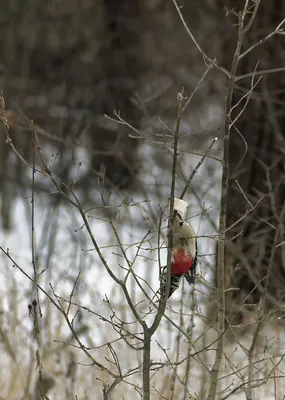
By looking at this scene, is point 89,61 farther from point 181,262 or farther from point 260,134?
point 181,262

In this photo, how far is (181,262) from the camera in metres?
2.14

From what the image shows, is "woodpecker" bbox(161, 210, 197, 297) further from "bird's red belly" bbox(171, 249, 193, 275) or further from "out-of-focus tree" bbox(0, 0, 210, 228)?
"out-of-focus tree" bbox(0, 0, 210, 228)

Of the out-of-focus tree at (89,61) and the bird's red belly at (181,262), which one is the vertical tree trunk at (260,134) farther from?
the out-of-focus tree at (89,61)

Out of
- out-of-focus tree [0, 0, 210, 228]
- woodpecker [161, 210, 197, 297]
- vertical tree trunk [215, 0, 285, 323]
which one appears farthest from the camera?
out-of-focus tree [0, 0, 210, 228]

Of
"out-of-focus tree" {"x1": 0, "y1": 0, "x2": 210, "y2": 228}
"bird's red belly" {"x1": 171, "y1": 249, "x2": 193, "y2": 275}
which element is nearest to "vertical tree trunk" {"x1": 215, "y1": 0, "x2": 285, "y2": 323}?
"bird's red belly" {"x1": 171, "y1": 249, "x2": 193, "y2": 275}

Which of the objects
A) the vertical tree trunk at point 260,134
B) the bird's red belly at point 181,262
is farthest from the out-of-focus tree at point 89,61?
the bird's red belly at point 181,262

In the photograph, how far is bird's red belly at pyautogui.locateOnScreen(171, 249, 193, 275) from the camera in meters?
2.12

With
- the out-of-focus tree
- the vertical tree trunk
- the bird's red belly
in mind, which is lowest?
the bird's red belly

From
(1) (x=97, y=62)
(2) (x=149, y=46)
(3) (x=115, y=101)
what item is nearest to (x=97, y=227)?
(3) (x=115, y=101)

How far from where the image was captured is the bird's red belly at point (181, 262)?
212 cm

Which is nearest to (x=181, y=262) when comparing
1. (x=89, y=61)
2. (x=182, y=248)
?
(x=182, y=248)

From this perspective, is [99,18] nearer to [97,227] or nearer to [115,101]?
[115,101]

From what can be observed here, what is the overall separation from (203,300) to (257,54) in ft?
7.20

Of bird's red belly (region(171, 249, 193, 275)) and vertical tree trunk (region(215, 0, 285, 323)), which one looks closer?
bird's red belly (region(171, 249, 193, 275))
